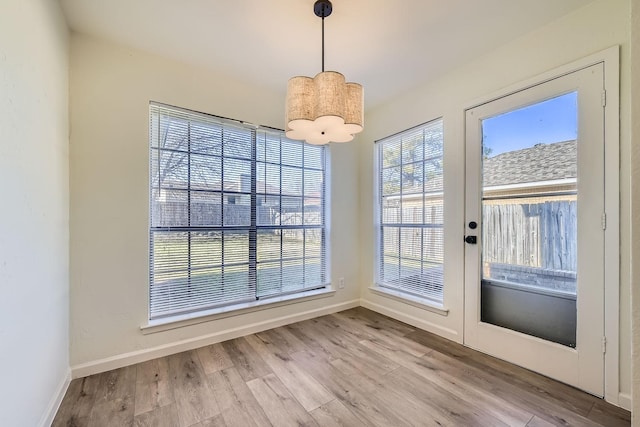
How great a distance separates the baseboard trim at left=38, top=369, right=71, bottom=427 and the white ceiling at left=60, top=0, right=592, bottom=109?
2.51 meters

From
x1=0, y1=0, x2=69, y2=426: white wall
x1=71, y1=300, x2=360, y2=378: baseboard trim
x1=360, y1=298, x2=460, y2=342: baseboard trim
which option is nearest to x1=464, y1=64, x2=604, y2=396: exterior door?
x1=360, y1=298, x2=460, y2=342: baseboard trim

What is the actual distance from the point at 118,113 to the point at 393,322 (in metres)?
3.28

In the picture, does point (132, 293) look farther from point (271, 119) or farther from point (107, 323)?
point (271, 119)

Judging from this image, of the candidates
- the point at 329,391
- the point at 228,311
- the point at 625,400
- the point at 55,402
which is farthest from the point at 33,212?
the point at 625,400

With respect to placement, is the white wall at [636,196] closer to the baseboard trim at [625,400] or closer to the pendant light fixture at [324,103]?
the pendant light fixture at [324,103]

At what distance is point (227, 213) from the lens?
2.73 m

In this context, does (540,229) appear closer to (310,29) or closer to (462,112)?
(462,112)

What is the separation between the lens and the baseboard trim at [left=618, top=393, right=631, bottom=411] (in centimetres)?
166

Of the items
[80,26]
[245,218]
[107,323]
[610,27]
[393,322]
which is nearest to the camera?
[610,27]

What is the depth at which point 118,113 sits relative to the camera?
220 centimetres

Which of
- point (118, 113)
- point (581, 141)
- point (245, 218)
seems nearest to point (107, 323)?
point (245, 218)

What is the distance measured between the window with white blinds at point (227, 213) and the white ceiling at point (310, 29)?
23.1 inches

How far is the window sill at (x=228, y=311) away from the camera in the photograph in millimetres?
2330

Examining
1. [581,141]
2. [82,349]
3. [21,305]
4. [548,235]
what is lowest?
[82,349]
